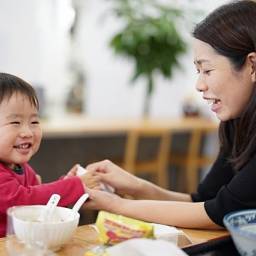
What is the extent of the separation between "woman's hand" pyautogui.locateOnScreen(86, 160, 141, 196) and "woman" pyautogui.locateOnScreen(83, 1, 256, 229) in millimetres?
30

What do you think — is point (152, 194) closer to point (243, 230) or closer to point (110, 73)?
point (243, 230)

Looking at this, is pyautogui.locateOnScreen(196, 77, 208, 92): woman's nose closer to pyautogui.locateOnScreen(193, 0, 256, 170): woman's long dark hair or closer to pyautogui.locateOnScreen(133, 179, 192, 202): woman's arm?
pyautogui.locateOnScreen(193, 0, 256, 170): woman's long dark hair

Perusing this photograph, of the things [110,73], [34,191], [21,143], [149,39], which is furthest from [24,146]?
[110,73]

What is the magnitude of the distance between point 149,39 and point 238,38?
2976 mm

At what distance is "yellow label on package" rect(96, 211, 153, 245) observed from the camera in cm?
101

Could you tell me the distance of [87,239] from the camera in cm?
115

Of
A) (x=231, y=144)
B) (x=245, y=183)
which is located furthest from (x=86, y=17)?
(x=245, y=183)

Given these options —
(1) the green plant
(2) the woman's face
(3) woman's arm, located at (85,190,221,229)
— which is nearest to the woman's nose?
(2) the woman's face

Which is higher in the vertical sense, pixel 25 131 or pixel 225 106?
pixel 225 106

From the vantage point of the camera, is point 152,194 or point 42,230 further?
point 152,194

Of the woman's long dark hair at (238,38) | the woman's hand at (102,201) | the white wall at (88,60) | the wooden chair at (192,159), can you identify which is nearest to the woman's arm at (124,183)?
the woman's hand at (102,201)

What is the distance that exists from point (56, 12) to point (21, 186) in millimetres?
3749

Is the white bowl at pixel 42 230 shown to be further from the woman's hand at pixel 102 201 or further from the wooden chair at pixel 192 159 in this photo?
the wooden chair at pixel 192 159

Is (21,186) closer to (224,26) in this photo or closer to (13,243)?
(13,243)
